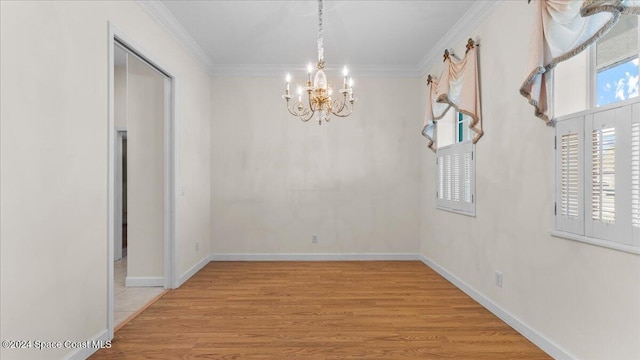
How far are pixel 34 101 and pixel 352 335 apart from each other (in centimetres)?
263

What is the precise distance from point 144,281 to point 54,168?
7.62ft

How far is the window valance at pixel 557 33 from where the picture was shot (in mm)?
1759

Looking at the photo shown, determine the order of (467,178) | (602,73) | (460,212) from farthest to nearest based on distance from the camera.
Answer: (460,212), (467,178), (602,73)

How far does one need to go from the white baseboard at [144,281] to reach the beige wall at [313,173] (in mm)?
1345

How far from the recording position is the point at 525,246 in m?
2.74

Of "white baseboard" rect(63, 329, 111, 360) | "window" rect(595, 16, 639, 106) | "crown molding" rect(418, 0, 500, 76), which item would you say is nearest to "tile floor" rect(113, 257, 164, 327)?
"white baseboard" rect(63, 329, 111, 360)

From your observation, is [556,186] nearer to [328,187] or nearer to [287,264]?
[328,187]

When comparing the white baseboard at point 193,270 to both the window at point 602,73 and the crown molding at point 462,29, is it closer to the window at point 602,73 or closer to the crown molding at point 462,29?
the window at point 602,73

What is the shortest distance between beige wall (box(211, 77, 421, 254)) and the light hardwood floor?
0.99 meters

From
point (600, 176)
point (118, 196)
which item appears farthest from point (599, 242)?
point (118, 196)

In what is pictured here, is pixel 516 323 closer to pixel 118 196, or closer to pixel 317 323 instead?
pixel 317 323

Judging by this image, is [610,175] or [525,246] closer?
[610,175]

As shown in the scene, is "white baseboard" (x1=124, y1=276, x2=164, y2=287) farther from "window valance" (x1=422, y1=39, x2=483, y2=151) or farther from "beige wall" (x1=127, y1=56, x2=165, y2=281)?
"window valance" (x1=422, y1=39, x2=483, y2=151)

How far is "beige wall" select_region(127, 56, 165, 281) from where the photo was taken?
13.0 ft
